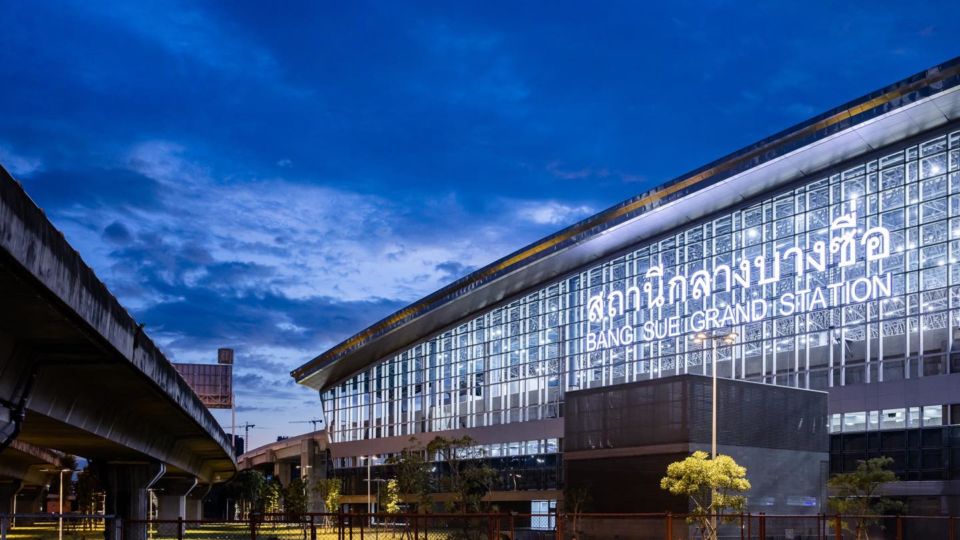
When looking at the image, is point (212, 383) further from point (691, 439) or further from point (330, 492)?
point (691, 439)

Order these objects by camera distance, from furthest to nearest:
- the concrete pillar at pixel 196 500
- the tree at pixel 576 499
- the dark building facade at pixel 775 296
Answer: the concrete pillar at pixel 196 500, the dark building facade at pixel 775 296, the tree at pixel 576 499

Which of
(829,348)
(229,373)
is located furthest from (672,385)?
(229,373)

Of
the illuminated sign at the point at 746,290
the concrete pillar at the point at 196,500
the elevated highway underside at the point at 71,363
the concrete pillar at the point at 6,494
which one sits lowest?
the concrete pillar at the point at 196,500

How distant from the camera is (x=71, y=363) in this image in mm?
23734

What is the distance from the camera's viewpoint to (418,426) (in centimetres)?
11469

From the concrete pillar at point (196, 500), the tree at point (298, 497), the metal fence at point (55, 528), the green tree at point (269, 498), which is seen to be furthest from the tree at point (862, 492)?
the green tree at point (269, 498)

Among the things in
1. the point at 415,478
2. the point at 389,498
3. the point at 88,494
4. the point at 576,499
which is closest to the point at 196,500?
the point at 88,494

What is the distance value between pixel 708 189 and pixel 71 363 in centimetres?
5943

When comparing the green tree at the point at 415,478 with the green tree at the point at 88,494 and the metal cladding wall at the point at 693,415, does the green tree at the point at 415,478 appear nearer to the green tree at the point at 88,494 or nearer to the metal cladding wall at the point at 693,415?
the metal cladding wall at the point at 693,415

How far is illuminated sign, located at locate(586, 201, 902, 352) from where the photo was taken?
229 feet

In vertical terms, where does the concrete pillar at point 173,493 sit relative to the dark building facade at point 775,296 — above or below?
below

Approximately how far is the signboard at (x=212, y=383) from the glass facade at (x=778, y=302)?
49319 millimetres

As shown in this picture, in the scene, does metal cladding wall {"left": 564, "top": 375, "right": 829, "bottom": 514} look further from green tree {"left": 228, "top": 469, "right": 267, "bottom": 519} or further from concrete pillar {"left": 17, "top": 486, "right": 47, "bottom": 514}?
green tree {"left": 228, "top": 469, "right": 267, "bottom": 519}

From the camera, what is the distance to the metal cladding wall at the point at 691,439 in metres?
57.4
